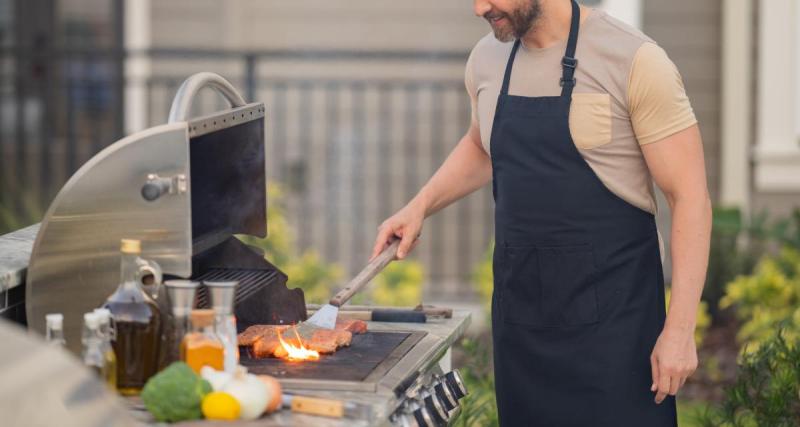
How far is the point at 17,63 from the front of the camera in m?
9.53

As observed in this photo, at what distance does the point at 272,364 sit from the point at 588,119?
0.99 metres

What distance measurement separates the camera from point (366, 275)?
3.64 meters

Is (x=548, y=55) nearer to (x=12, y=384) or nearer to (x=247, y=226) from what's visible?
(x=247, y=226)

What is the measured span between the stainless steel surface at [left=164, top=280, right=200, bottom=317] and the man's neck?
1215 mm

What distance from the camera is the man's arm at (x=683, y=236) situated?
355 cm

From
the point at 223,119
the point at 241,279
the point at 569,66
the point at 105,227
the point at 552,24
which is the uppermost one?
the point at 552,24

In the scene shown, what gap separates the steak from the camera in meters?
3.36

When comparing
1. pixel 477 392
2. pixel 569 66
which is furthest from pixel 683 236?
pixel 477 392

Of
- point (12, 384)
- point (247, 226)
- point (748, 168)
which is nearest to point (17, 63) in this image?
point (748, 168)

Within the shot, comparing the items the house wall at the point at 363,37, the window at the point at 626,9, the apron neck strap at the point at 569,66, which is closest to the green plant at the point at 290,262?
the house wall at the point at 363,37

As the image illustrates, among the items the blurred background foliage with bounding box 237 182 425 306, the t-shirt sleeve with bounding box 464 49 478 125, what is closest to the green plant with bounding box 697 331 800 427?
the t-shirt sleeve with bounding box 464 49 478 125

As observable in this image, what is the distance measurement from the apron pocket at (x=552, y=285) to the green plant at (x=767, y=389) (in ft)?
3.98

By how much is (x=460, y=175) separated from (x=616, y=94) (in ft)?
2.33

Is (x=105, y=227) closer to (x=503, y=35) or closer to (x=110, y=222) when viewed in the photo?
(x=110, y=222)
